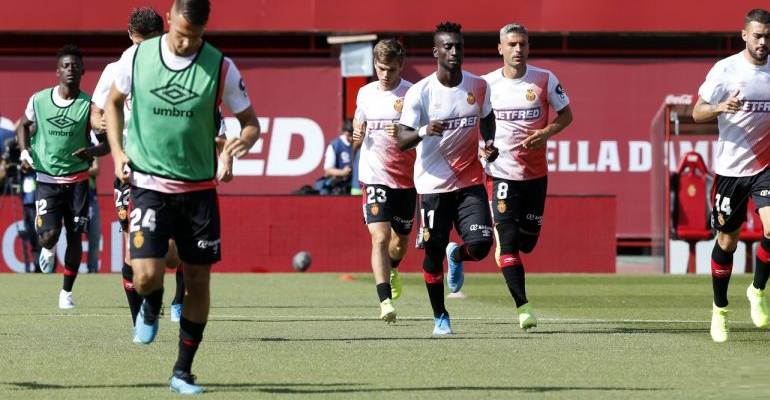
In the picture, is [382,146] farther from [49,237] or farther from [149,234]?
[149,234]

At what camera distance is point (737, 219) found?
39.5 ft

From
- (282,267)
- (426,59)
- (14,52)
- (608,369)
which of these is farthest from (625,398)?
(14,52)

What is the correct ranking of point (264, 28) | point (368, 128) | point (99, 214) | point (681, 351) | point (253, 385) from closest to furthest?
point (253, 385), point (681, 351), point (368, 128), point (99, 214), point (264, 28)

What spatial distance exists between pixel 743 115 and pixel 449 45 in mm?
2379

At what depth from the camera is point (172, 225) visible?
8664mm

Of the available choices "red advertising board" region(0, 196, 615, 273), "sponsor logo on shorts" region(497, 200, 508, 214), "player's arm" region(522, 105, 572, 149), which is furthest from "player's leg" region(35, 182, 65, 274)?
"red advertising board" region(0, 196, 615, 273)

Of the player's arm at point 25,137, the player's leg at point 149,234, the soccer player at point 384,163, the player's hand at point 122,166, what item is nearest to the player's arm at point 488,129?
the soccer player at point 384,163

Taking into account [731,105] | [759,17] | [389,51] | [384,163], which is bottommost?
[384,163]

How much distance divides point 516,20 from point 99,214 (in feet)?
29.9

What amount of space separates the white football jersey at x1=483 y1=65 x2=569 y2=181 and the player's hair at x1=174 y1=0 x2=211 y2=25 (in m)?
5.10

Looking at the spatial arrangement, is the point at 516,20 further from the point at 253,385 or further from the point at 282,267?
the point at 253,385

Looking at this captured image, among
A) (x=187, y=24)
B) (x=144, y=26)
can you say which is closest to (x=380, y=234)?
(x=144, y=26)

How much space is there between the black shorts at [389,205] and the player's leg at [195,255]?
4.83 meters

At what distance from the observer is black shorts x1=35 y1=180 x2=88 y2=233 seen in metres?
15.6
